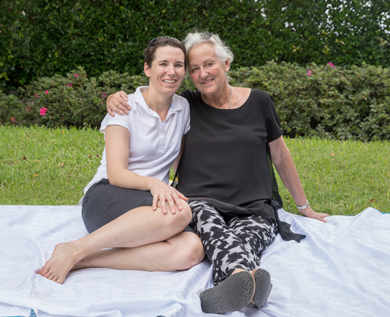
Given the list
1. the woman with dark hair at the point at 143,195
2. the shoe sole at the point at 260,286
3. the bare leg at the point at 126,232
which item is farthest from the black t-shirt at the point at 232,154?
the shoe sole at the point at 260,286

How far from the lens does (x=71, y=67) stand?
23.5 feet

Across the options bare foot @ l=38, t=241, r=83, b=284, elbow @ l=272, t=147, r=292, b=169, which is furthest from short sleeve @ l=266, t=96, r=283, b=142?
bare foot @ l=38, t=241, r=83, b=284

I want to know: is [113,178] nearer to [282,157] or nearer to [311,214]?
[282,157]

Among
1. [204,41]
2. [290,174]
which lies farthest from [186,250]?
[204,41]

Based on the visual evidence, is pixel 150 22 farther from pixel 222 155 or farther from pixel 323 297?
pixel 323 297

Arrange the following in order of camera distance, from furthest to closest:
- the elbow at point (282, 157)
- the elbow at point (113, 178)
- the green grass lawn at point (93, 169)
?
the green grass lawn at point (93, 169) < the elbow at point (282, 157) < the elbow at point (113, 178)

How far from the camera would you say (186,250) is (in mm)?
2277

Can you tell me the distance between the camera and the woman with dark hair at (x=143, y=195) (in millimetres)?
2201

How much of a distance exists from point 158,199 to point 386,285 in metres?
1.41

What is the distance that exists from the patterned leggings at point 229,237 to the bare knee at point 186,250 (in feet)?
0.19

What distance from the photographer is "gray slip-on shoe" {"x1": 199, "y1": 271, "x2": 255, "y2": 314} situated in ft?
5.96

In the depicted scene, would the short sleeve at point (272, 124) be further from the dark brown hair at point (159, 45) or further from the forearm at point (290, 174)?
the dark brown hair at point (159, 45)

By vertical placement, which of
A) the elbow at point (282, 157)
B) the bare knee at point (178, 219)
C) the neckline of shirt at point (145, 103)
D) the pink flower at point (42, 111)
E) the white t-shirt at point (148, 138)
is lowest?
the pink flower at point (42, 111)

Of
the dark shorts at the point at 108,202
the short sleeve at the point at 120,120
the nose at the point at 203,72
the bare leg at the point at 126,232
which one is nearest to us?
the bare leg at the point at 126,232
